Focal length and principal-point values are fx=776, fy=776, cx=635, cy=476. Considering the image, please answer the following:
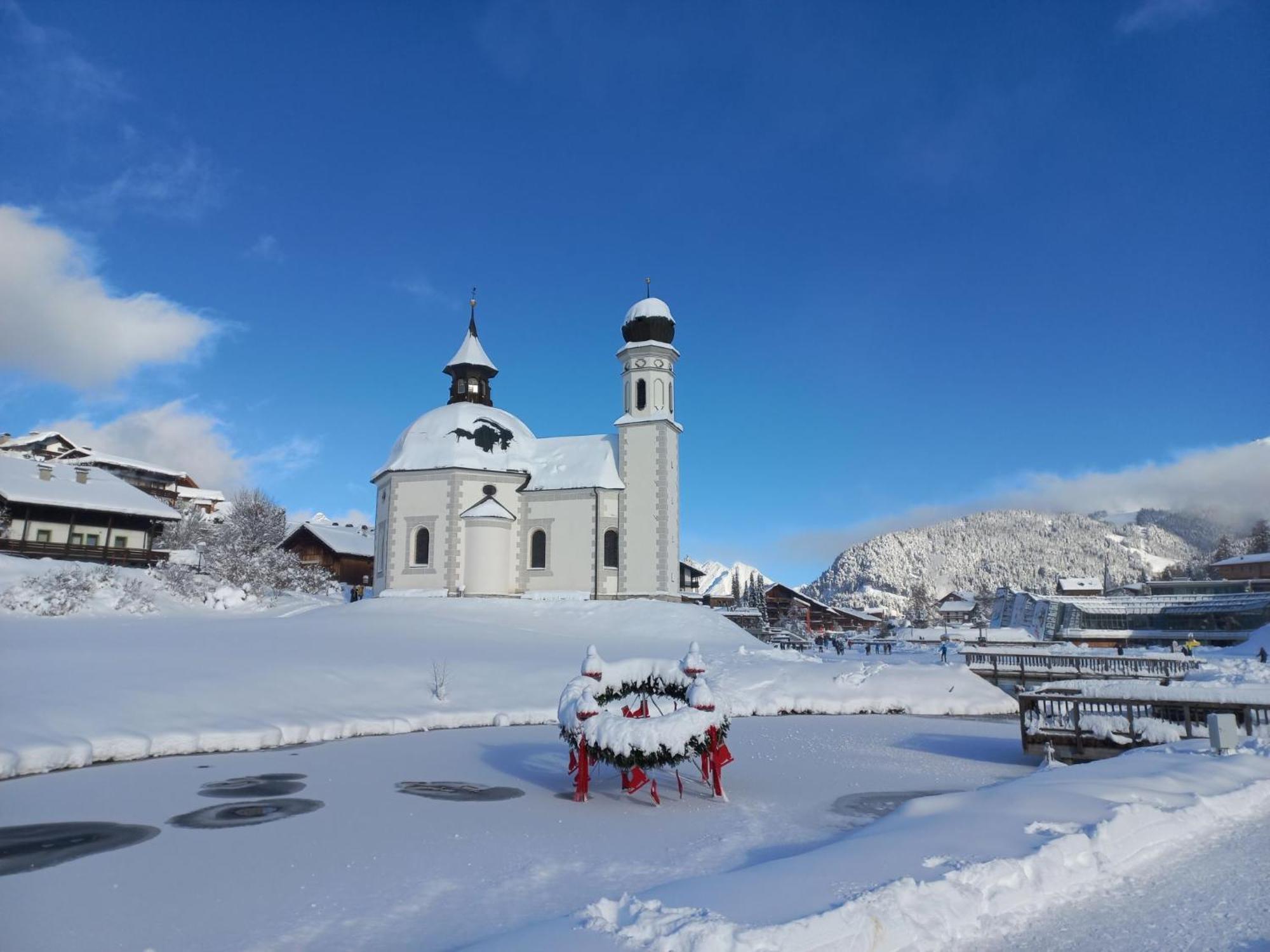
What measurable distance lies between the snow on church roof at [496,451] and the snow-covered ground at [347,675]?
7.81 m

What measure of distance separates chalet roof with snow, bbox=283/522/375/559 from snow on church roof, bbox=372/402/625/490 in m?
15.5

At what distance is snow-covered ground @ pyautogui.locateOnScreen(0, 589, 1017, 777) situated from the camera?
546 inches

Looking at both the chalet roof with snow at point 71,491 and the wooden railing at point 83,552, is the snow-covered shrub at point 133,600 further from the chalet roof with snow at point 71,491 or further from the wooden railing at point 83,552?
the chalet roof with snow at point 71,491

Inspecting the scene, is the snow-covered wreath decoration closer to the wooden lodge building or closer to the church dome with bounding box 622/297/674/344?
the church dome with bounding box 622/297/674/344

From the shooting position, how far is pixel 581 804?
10148 mm

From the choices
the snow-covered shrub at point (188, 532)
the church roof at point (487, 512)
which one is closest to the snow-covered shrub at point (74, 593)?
the church roof at point (487, 512)

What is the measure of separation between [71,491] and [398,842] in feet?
146

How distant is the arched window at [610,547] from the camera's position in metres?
41.2

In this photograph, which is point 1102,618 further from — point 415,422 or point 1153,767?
point 1153,767

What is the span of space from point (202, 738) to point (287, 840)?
7345mm

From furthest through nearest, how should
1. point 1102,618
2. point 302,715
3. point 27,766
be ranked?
point 1102,618 → point 302,715 → point 27,766

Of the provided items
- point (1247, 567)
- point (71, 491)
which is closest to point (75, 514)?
point (71, 491)

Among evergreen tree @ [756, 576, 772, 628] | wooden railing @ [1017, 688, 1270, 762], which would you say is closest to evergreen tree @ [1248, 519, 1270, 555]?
evergreen tree @ [756, 576, 772, 628]

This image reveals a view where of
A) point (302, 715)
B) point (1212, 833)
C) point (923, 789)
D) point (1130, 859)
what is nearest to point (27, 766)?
point (302, 715)
